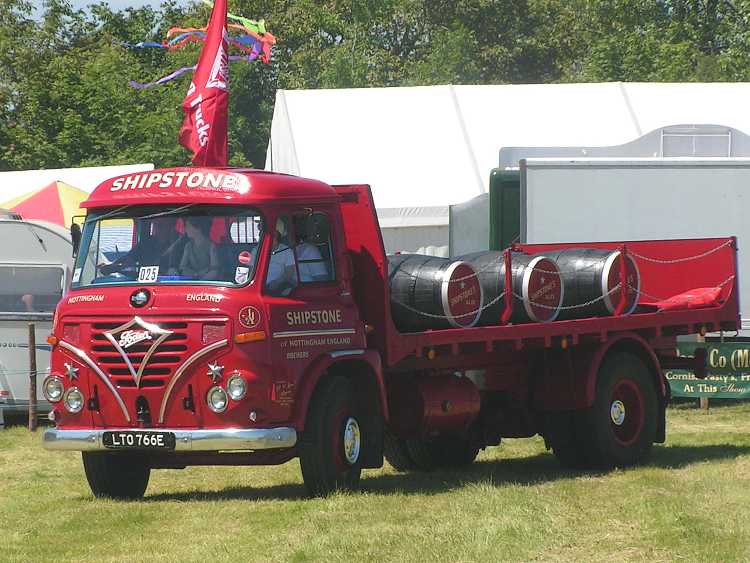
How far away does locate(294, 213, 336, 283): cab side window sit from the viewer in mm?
11953

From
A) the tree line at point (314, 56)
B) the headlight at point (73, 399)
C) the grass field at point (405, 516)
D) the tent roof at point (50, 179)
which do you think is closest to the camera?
the grass field at point (405, 516)

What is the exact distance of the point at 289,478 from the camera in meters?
14.0

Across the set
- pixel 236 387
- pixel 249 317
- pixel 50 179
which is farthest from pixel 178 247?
pixel 50 179

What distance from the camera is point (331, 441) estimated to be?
467 inches

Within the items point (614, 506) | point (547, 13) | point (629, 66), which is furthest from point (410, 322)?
point (547, 13)

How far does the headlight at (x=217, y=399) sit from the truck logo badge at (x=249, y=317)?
0.51 m

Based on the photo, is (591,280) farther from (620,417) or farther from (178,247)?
(178,247)

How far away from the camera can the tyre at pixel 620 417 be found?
559 inches

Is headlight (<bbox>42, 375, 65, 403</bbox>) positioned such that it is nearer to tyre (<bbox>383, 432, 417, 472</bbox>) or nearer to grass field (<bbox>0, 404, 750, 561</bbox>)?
grass field (<bbox>0, 404, 750, 561</bbox>)

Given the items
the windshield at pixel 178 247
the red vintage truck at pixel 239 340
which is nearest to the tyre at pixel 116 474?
the red vintage truck at pixel 239 340

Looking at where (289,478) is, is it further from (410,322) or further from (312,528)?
(312,528)

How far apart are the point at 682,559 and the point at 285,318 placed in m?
3.79

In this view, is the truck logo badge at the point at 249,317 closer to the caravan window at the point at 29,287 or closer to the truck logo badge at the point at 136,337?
the truck logo badge at the point at 136,337

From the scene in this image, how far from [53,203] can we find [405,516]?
15742mm
